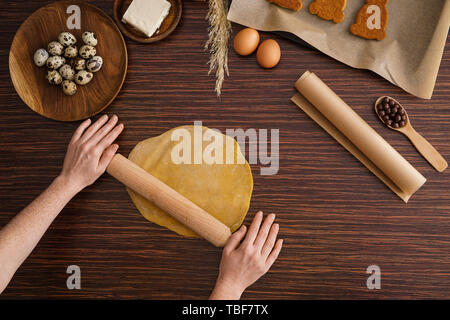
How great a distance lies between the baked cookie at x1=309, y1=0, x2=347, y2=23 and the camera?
1035 mm

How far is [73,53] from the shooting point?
3.46ft

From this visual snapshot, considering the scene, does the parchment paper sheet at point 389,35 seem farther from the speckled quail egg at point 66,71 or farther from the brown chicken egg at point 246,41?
the speckled quail egg at point 66,71

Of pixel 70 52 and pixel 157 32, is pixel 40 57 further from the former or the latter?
pixel 157 32

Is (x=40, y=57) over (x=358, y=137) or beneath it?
over

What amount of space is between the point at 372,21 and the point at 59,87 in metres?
1.02

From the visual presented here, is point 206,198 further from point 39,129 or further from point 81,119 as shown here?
point 39,129

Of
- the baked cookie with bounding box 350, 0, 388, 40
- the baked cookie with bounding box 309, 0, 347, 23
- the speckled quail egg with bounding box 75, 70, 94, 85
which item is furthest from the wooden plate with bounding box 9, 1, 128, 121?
the baked cookie with bounding box 350, 0, 388, 40

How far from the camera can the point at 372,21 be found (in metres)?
1.02

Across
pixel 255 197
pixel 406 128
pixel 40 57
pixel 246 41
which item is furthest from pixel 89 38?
pixel 406 128

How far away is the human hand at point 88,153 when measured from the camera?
1038 mm

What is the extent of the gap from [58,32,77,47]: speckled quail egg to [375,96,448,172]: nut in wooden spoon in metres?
1.00

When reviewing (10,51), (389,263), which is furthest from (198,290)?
(10,51)

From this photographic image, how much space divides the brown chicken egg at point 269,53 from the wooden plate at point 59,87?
438mm

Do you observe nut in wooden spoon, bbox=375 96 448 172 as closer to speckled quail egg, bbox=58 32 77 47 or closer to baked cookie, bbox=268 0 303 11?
baked cookie, bbox=268 0 303 11
